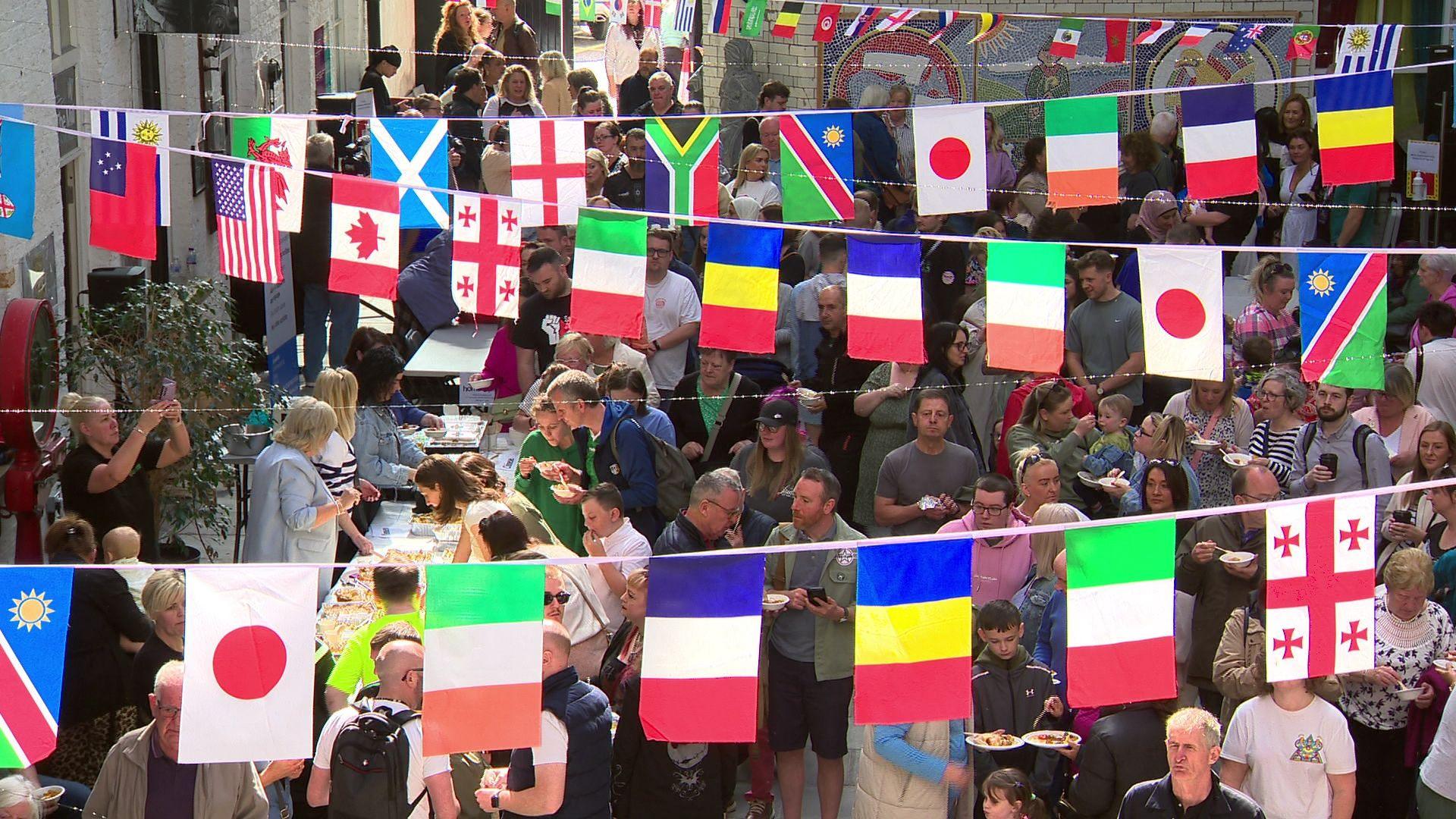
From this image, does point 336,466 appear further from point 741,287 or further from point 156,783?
point 156,783

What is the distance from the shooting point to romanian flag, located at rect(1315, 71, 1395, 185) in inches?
A: 409

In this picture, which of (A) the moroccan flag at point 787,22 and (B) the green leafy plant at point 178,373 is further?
(A) the moroccan flag at point 787,22

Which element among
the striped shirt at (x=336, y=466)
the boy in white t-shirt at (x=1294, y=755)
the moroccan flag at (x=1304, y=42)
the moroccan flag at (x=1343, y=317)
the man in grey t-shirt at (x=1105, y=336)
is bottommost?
the boy in white t-shirt at (x=1294, y=755)

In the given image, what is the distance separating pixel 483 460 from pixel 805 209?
8.03ft

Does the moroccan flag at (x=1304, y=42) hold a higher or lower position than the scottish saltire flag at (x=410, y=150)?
higher

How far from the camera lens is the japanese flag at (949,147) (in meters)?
10.0

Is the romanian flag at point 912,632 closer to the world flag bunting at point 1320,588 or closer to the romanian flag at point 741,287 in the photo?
the world flag bunting at point 1320,588

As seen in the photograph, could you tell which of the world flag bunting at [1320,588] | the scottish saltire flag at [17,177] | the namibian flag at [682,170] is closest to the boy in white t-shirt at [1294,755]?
the world flag bunting at [1320,588]

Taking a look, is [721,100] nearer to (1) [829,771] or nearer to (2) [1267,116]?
(2) [1267,116]

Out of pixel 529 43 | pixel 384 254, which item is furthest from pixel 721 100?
pixel 384 254

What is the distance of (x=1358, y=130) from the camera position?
10.5 m

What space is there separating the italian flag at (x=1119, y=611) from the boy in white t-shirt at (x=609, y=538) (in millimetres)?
2312

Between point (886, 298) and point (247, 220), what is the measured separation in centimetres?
320

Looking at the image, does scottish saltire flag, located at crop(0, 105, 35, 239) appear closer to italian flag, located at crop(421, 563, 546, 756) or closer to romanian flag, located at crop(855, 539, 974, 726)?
italian flag, located at crop(421, 563, 546, 756)
